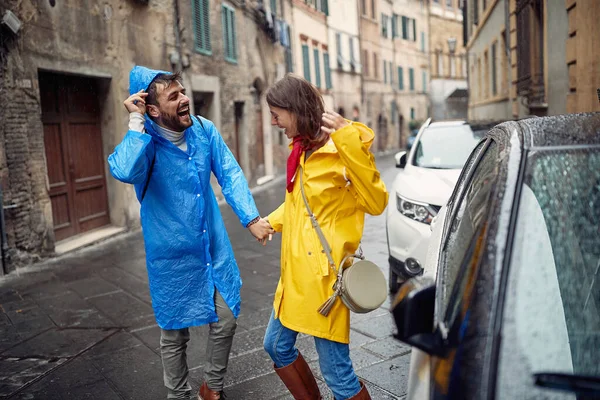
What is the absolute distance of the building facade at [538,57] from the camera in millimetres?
7737

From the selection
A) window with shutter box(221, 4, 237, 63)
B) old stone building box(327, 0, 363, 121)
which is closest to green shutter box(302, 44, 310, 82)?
old stone building box(327, 0, 363, 121)

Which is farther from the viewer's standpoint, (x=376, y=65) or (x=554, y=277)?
(x=376, y=65)

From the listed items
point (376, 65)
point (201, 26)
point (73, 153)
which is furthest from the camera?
point (376, 65)

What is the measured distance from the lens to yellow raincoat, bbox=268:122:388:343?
8.45 feet

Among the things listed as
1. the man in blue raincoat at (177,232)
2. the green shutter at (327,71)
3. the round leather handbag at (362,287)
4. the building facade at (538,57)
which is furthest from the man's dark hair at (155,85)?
the green shutter at (327,71)

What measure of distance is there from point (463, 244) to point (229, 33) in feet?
48.1

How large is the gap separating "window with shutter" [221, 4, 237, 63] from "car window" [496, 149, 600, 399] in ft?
46.8

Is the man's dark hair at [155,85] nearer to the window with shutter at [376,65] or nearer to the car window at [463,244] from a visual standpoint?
the car window at [463,244]

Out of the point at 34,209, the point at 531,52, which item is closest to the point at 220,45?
the point at 531,52

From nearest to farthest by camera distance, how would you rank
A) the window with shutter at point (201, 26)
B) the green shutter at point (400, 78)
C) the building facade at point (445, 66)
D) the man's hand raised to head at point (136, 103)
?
the man's hand raised to head at point (136, 103), the window with shutter at point (201, 26), the green shutter at point (400, 78), the building facade at point (445, 66)

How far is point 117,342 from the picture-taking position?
455 cm

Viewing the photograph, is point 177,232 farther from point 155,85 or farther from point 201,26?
point 201,26

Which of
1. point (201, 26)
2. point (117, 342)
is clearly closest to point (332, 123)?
point (117, 342)

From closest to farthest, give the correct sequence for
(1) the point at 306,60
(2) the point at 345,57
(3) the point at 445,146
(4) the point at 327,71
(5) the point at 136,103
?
1. (5) the point at 136,103
2. (3) the point at 445,146
3. (1) the point at 306,60
4. (4) the point at 327,71
5. (2) the point at 345,57
